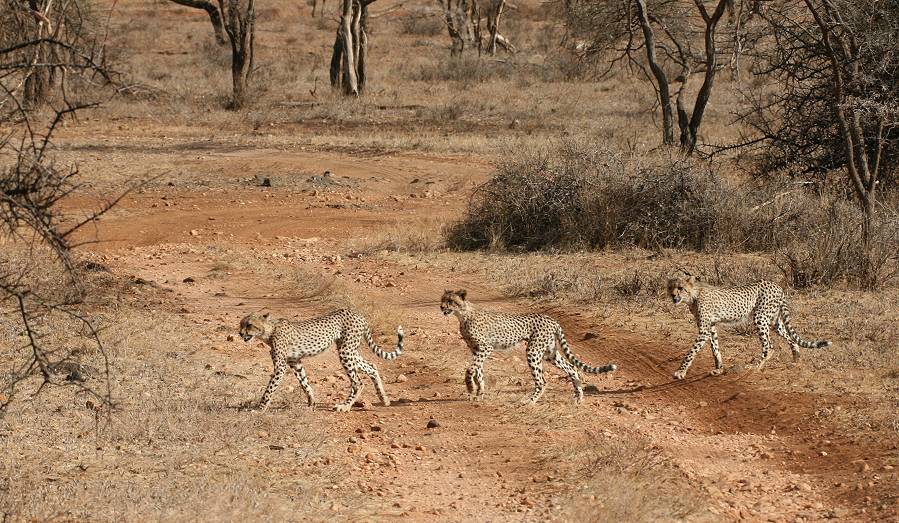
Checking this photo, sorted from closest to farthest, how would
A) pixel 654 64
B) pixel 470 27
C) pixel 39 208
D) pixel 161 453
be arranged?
1. pixel 39 208
2. pixel 161 453
3. pixel 654 64
4. pixel 470 27

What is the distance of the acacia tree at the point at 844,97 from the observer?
47.2 feet

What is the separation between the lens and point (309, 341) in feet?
32.3

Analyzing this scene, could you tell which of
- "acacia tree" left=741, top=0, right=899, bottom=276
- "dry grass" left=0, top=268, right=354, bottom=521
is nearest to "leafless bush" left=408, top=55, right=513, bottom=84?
"acacia tree" left=741, top=0, right=899, bottom=276

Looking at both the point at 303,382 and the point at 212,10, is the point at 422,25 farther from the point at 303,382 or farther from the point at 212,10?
the point at 303,382

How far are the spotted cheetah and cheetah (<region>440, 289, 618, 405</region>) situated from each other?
1191 mm

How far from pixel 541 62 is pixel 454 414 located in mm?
38500

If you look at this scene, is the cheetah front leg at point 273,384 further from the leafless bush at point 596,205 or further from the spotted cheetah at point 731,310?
the leafless bush at point 596,205

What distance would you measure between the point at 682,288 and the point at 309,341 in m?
3.38

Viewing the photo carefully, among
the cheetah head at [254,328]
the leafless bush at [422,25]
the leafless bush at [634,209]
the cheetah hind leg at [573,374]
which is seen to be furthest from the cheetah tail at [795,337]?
the leafless bush at [422,25]

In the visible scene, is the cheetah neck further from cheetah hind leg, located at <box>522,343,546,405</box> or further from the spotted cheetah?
the spotted cheetah

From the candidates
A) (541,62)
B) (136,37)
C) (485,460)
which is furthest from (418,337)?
(136,37)

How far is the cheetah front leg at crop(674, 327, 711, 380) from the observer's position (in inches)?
428

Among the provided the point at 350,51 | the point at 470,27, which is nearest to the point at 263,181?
the point at 350,51

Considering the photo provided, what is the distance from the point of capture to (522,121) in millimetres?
31672
